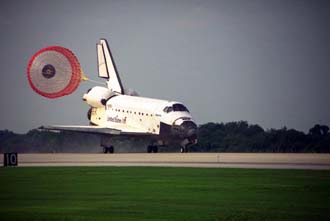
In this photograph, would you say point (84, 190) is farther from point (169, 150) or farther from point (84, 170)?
point (169, 150)

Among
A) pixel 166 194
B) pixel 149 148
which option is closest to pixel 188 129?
pixel 149 148

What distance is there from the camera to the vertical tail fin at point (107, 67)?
71.4 meters

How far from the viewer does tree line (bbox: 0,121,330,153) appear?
6469cm

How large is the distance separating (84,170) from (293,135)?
2848cm

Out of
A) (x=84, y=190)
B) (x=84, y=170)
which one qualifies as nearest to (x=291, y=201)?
(x=84, y=190)

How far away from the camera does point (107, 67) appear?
72875 millimetres

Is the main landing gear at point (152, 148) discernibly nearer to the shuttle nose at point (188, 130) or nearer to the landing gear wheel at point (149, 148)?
the landing gear wheel at point (149, 148)

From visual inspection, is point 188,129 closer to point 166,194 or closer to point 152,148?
point 152,148

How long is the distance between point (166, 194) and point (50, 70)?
3777 cm

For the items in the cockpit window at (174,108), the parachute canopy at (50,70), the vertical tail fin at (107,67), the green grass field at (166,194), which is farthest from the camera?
the vertical tail fin at (107,67)

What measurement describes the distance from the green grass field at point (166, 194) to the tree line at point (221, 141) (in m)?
26.0

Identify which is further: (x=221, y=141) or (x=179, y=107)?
(x=221, y=141)

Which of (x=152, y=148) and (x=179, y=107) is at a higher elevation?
(x=179, y=107)

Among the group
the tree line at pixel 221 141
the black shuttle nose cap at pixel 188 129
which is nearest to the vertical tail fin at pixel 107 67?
the tree line at pixel 221 141
